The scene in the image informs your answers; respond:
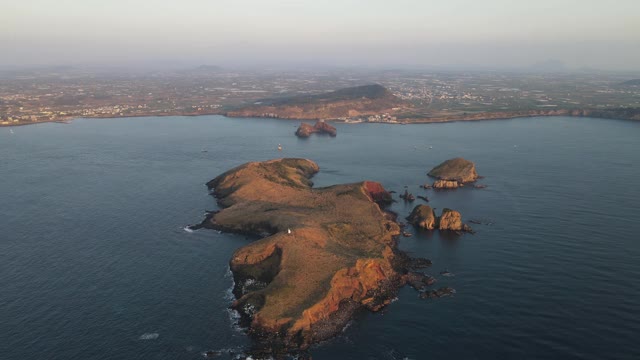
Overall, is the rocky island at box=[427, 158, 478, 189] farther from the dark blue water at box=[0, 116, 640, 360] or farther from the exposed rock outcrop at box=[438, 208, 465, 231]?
the exposed rock outcrop at box=[438, 208, 465, 231]

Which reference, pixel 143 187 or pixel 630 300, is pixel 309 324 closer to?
pixel 630 300

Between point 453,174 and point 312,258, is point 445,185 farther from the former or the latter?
point 312,258

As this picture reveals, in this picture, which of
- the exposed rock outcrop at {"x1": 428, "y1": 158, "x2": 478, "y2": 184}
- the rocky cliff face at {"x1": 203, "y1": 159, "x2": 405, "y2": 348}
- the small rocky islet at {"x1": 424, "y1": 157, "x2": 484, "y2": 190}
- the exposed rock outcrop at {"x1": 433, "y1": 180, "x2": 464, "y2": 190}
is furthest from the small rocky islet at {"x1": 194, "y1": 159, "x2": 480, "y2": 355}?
the exposed rock outcrop at {"x1": 428, "y1": 158, "x2": 478, "y2": 184}

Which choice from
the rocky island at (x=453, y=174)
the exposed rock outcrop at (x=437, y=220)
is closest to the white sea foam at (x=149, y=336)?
the exposed rock outcrop at (x=437, y=220)

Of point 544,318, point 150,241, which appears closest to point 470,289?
point 544,318

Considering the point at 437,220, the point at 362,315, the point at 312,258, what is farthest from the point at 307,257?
the point at 437,220

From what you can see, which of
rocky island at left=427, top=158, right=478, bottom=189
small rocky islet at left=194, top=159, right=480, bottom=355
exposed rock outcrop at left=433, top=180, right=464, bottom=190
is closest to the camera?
small rocky islet at left=194, top=159, right=480, bottom=355

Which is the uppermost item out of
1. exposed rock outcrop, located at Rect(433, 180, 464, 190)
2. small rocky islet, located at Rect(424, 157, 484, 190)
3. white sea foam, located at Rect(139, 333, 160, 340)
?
small rocky islet, located at Rect(424, 157, 484, 190)
